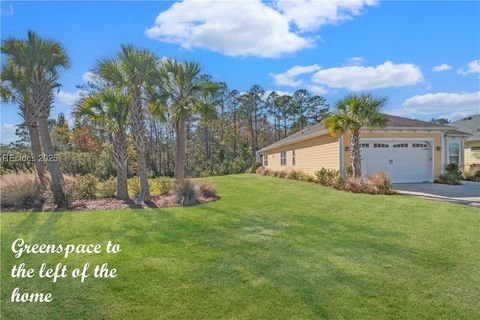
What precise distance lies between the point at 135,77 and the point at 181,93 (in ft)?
8.23

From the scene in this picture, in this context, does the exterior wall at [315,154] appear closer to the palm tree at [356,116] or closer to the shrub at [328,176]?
the shrub at [328,176]

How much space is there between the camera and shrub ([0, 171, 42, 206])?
9.73 m

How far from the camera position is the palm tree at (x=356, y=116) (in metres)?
13.3

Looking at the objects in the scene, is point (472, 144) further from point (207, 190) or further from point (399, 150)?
point (207, 190)

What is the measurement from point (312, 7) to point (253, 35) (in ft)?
11.4

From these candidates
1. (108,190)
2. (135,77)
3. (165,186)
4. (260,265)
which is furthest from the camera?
(165,186)

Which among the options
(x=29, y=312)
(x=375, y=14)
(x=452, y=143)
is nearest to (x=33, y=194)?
(x=29, y=312)

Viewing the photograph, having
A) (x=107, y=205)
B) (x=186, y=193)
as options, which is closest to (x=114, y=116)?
(x=107, y=205)

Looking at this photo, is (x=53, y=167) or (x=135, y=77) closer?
(x=53, y=167)

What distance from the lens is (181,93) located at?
12523 mm

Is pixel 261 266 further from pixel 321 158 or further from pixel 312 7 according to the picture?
pixel 321 158

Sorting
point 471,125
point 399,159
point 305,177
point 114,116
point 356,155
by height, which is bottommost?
point 305,177

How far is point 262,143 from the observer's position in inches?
1833

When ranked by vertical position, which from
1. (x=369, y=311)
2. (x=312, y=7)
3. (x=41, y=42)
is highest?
(x=312, y=7)
